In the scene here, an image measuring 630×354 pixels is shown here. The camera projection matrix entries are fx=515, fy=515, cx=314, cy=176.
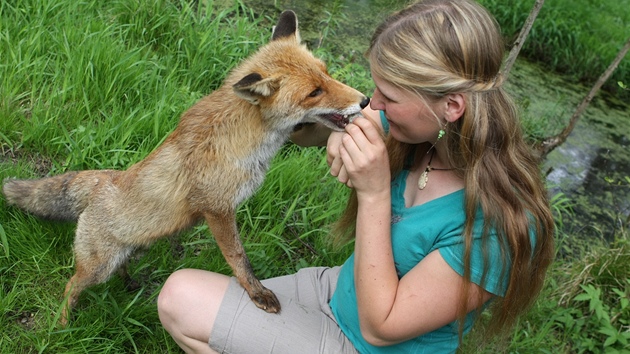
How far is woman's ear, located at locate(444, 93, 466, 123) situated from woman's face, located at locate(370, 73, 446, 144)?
23 mm

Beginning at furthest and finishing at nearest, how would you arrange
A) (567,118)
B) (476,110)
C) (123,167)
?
(567,118) → (123,167) → (476,110)

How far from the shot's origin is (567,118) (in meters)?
6.94

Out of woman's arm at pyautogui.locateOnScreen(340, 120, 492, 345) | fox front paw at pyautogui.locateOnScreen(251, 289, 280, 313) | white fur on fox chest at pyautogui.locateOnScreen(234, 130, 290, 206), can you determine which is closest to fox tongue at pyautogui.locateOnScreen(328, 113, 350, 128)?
white fur on fox chest at pyautogui.locateOnScreen(234, 130, 290, 206)

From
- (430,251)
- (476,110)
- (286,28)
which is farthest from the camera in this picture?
(286,28)

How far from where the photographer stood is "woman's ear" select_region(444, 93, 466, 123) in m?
2.04

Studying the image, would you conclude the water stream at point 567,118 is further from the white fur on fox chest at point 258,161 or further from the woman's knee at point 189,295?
the woman's knee at point 189,295

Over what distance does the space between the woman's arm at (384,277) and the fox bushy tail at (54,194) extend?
1.74 meters

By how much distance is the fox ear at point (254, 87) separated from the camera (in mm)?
2488

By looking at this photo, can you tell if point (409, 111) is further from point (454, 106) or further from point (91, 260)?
point (91, 260)

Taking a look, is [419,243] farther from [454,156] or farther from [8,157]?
[8,157]

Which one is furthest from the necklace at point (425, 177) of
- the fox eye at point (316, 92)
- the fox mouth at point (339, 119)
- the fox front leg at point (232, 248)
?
the fox front leg at point (232, 248)

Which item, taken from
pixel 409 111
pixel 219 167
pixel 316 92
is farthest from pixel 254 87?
pixel 409 111

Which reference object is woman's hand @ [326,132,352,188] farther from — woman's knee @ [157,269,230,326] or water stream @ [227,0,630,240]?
water stream @ [227,0,630,240]

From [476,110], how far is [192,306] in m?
1.55
